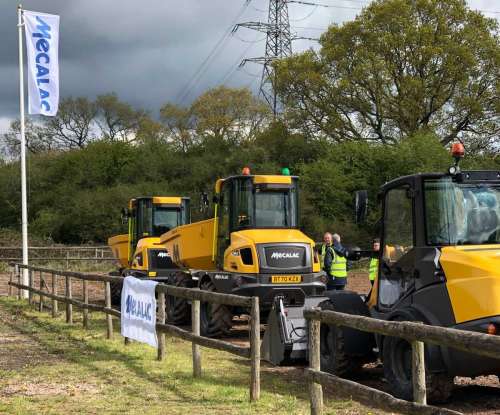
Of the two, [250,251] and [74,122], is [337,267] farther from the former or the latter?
[74,122]

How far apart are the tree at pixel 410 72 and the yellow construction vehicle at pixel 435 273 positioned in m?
29.7

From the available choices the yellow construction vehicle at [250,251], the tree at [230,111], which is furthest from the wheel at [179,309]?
the tree at [230,111]

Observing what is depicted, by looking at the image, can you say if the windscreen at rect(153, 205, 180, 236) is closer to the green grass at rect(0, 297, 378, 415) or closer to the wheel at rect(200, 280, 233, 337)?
the wheel at rect(200, 280, 233, 337)

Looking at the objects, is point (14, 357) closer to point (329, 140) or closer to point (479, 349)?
point (479, 349)

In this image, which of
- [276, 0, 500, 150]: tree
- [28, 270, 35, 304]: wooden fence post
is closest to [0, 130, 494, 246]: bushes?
[276, 0, 500, 150]: tree

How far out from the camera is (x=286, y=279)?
12.4 meters

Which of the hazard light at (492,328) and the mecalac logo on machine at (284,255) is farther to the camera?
the mecalac logo on machine at (284,255)

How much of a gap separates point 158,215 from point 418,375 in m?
13.8

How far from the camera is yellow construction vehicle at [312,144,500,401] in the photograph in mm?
6711

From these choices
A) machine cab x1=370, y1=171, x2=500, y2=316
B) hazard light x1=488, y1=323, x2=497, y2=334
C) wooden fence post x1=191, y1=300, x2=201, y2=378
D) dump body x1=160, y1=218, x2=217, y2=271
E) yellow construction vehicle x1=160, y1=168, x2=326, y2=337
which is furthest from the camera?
dump body x1=160, y1=218, x2=217, y2=271

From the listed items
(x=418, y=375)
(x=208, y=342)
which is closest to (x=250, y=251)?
(x=208, y=342)

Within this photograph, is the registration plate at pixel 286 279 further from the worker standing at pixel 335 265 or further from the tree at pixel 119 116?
the tree at pixel 119 116

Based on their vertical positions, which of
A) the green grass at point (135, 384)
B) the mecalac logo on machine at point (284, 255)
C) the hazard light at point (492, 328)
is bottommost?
the green grass at point (135, 384)

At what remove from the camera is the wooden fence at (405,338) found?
4609 mm
